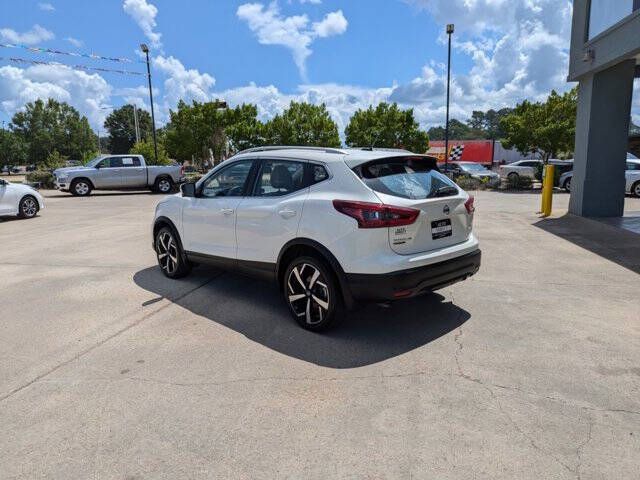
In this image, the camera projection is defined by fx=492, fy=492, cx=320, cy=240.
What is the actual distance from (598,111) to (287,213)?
10.1 m

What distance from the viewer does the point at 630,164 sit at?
1941cm

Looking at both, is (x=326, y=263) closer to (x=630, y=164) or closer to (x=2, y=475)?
(x=2, y=475)

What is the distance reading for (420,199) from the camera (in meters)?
4.30

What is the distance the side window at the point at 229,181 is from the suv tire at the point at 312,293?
1256 millimetres

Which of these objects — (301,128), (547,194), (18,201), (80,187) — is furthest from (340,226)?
(301,128)

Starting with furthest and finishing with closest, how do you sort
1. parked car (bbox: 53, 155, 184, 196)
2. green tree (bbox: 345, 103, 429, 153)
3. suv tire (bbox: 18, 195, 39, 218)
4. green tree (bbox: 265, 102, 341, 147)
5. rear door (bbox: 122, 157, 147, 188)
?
green tree (bbox: 265, 102, 341, 147), green tree (bbox: 345, 103, 429, 153), rear door (bbox: 122, 157, 147, 188), parked car (bbox: 53, 155, 184, 196), suv tire (bbox: 18, 195, 39, 218)

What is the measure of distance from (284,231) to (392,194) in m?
1.09

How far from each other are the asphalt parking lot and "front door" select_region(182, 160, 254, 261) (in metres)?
0.59

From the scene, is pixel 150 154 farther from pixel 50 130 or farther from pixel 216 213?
pixel 50 130

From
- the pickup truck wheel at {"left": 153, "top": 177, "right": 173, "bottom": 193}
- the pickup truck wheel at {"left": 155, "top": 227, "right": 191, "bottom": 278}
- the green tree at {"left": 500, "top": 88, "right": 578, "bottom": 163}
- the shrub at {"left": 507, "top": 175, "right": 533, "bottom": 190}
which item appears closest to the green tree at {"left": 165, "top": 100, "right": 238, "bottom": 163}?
the pickup truck wheel at {"left": 153, "top": 177, "right": 173, "bottom": 193}

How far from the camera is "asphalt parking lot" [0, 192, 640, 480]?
2.72 metres

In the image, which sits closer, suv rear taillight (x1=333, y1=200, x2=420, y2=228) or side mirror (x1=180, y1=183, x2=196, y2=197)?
suv rear taillight (x1=333, y1=200, x2=420, y2=228)

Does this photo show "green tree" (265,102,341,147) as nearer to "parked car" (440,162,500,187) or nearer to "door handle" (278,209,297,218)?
"parked car" (440,162,500,187)

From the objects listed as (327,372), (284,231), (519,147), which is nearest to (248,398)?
(327,372)
